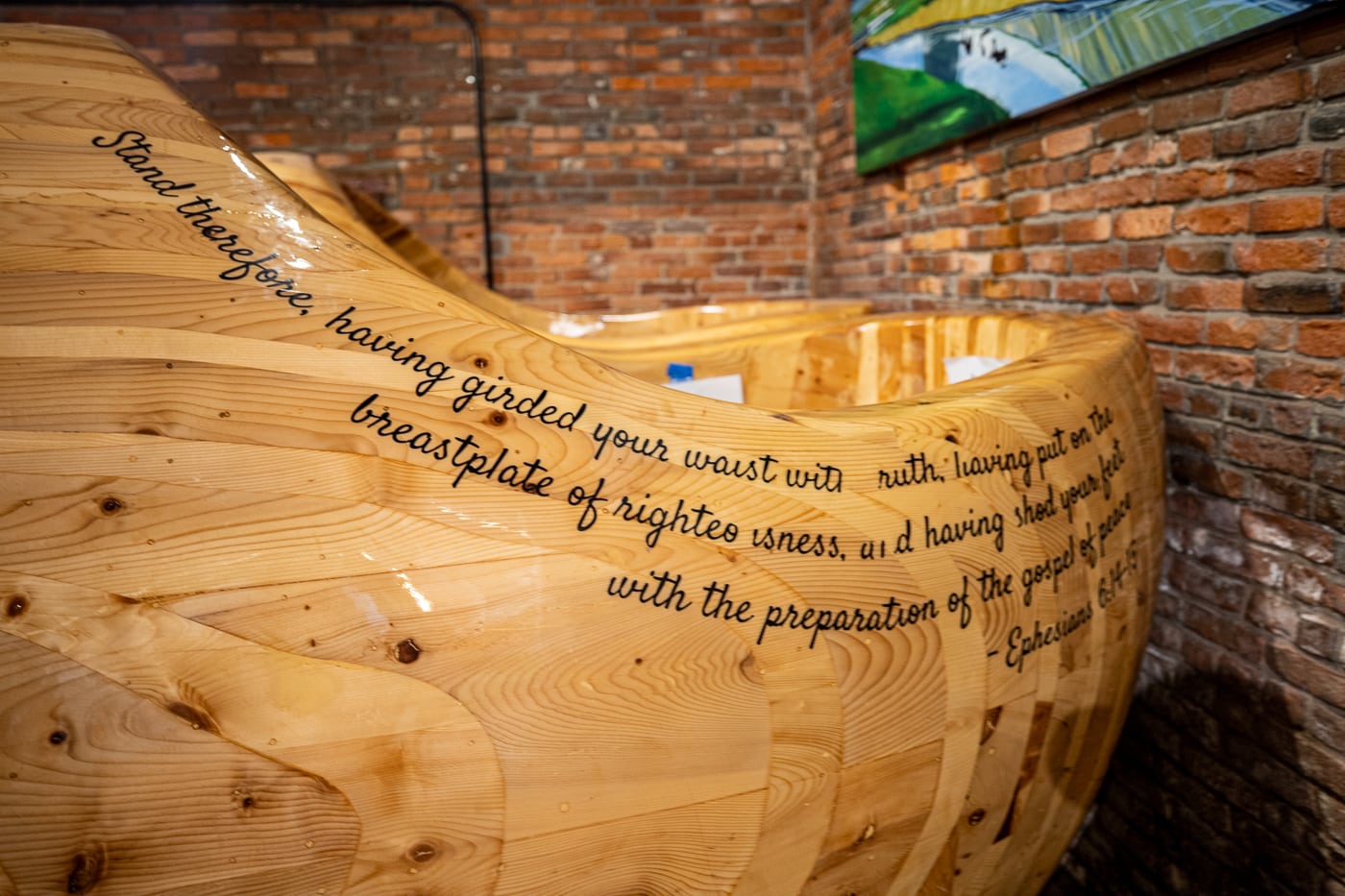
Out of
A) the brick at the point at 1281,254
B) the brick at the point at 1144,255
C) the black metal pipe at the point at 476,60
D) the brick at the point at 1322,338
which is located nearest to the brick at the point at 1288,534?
the brick at the point at 1322,338

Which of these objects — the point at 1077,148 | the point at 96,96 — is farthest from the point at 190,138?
the point at 1077,148

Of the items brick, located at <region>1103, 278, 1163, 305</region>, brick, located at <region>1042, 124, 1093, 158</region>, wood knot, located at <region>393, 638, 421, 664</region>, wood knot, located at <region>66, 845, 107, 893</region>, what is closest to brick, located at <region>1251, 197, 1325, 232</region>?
brick, located at <region>1103, 278, 1163, 305</region>

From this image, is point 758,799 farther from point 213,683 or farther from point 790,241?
point 790,241

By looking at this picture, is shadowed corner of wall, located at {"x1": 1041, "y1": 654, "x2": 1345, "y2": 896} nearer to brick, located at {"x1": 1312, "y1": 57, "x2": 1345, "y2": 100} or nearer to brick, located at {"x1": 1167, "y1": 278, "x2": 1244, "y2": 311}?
brick, located at {"x1": 1167, "y1": 278, "x2": 1244, "y2": 311}

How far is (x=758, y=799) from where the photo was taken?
2.56 feet

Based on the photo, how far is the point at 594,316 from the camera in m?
2.35

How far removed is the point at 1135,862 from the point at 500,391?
163cm

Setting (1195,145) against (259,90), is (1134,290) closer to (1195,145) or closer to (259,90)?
(1195,145)

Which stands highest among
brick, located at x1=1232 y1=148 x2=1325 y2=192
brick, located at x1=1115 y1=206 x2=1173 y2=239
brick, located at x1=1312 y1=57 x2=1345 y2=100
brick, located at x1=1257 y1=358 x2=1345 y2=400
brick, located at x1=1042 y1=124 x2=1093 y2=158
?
brick, located at x1=1042 y1=124 x2=1093 y2=158

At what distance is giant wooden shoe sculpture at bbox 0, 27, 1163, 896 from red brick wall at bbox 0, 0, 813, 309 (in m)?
2.84

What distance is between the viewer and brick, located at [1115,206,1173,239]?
1.52 metres

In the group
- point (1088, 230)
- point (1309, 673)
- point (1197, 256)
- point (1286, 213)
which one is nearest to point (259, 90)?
point (1088, 230)

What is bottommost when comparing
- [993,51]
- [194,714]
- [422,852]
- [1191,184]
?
[422,852]

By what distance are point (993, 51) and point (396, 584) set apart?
6.61ft
